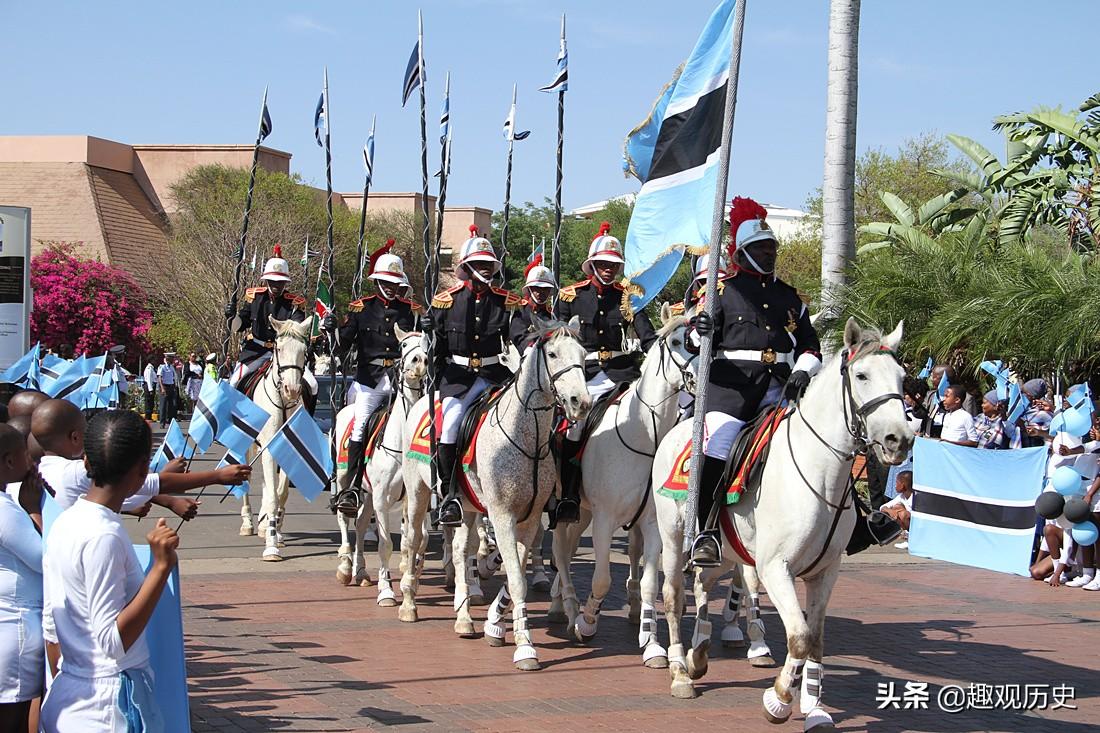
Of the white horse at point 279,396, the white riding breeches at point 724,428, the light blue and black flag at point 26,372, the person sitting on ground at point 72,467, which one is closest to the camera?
the person sitting on ground at point 72,467

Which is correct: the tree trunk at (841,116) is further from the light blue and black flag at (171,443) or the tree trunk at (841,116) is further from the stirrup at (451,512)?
the light blue and black flag at (171,443)

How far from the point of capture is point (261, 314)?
17.7 metres

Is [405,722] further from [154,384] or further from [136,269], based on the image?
[136,269]

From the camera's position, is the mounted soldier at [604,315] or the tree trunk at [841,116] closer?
the mounted soldier at [604,315]

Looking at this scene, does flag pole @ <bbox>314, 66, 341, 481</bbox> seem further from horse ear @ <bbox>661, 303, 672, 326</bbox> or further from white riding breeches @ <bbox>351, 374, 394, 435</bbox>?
horse ear @ <bbox>661, 303, 672, 326</bbox>

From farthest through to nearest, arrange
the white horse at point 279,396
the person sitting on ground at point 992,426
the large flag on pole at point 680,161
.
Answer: the person sitting on ground at point 992,426 < the white horse at point 279,396 < the large flag on pole at point 680,161

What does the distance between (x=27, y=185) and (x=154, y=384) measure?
994 inches

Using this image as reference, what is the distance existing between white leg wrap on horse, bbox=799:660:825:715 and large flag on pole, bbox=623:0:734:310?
11.1 feet

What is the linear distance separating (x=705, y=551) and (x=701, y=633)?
46.9 inches

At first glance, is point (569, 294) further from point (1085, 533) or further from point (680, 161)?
point (1085, 533)

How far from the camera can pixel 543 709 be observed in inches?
338

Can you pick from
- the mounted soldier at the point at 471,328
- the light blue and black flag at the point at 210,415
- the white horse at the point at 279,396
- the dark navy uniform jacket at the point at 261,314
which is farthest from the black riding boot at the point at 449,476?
the dark navy uniform jacket at the point at 261,314

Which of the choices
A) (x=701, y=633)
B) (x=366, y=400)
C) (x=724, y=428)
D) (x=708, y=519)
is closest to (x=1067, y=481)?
(x=701, y=633)

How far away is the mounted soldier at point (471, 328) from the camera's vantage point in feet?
38.6
